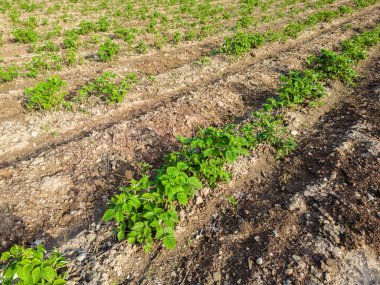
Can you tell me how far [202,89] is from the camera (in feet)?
23.5

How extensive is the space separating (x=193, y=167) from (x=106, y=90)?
3.66 meters

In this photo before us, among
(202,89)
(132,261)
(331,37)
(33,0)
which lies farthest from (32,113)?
(33,0)

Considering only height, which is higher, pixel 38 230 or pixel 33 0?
pixel 33 0

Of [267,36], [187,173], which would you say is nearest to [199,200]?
[187,173]

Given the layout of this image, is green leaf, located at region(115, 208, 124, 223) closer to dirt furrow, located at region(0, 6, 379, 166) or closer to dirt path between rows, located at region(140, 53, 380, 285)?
dirt path between rows, located at region(140, 53, 380, 285)

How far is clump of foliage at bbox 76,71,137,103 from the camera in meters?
6.67

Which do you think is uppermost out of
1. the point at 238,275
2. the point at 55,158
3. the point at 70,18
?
the point at 70,18

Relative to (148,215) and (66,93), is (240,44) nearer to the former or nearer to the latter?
(66,93)

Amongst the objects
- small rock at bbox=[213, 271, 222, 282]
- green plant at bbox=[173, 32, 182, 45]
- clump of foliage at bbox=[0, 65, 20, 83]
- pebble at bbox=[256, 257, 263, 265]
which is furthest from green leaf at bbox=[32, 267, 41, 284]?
green plant at bbox=[173, 32, 182, 45]

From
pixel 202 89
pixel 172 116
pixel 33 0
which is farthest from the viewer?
pixel 33 0

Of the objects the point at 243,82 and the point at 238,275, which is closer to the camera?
the point at 238,275

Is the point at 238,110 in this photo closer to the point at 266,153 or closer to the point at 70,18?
the point at 266,153

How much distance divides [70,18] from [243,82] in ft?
40.5

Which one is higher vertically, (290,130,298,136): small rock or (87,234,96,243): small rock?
(290,130,298,136): small rock
